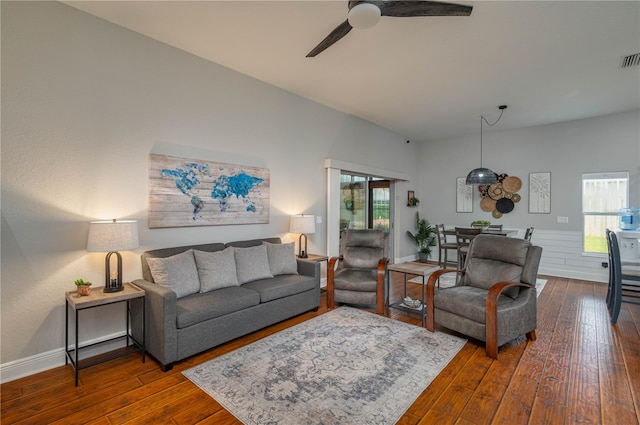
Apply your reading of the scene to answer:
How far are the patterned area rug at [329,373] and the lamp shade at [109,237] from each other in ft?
3.96

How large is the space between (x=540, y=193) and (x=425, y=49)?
4.68 metres

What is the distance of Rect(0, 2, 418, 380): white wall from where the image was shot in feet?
7.80

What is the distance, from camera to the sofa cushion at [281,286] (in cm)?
322

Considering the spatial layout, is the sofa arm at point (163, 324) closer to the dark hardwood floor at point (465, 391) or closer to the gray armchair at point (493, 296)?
the dark hardwood floor at point (465, 391)

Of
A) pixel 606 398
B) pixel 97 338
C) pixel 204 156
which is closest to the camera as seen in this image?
pixel 606 398

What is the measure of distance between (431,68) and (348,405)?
3.68 m

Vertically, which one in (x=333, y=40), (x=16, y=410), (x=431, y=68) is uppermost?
(x=431, y=68)

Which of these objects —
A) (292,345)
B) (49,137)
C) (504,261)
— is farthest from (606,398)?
(49,137)

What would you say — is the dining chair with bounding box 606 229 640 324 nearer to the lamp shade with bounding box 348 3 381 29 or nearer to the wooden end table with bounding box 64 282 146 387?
the lamp shade with bounding box 348 3 381 29

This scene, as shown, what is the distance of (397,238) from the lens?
23.5 feet

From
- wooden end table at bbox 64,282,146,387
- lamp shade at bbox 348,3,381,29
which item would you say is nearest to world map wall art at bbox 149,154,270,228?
wooden end table at bbox 64,282,146,387

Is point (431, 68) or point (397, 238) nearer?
point (431, 68)

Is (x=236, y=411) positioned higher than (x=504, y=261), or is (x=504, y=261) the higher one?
(x=504, y=261)

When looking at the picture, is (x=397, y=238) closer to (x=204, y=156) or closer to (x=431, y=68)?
(x=431, y=68)
